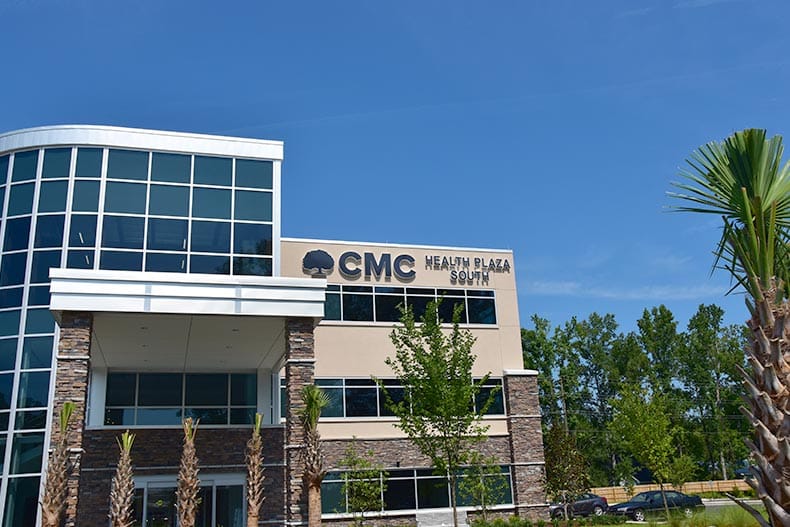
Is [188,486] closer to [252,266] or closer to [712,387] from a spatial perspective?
[252,266]

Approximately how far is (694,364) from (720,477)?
8.75m

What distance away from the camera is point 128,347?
20.0 m

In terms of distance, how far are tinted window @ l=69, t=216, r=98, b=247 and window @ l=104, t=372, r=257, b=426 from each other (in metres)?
4.23

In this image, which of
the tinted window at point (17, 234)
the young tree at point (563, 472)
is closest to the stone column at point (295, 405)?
the tinted window at point (17, 234)

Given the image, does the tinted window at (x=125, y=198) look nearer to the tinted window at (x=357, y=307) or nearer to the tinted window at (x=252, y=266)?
the tinted window at (x=252, y=266)

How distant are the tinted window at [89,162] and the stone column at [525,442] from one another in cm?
1614

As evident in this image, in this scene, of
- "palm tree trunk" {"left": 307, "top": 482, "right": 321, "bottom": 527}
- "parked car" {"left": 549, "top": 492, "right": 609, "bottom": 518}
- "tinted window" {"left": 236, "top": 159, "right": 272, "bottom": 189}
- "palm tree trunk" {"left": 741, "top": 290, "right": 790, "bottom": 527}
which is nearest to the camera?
"palm tree trunk" {"left": 741, "top": 290, "right": 790, "bottom": 527}

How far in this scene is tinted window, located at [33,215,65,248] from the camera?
22094 mm

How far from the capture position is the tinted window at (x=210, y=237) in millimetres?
22859

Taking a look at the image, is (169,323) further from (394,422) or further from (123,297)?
(394,422)

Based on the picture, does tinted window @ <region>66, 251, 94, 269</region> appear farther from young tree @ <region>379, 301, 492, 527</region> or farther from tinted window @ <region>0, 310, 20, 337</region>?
young tree @ <region>379, 301, 492, 527</region>

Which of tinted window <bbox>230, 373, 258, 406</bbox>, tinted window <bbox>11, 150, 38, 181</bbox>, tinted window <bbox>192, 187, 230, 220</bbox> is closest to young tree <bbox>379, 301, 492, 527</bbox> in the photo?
tinted window <bbox>230, 373, 258, 406</bbox>

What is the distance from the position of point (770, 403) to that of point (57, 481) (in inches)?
472

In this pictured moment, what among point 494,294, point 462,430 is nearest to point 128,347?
point 462,430
